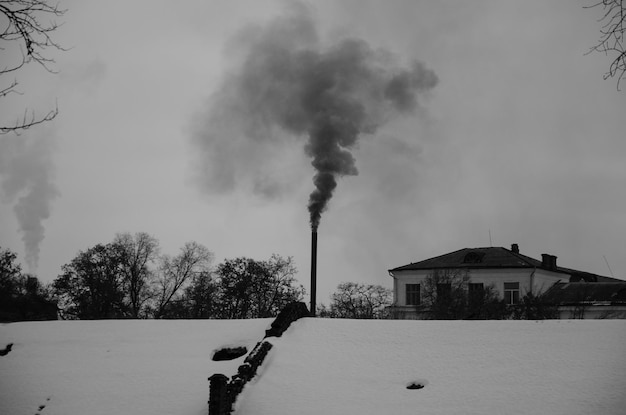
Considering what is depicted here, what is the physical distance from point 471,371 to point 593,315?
74.9 feet

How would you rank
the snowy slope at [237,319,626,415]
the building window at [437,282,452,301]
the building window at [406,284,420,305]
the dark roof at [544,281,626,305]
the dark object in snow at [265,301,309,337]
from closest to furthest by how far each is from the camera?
the snowy slope at [237,319,626,415] → the dark object in snow at [265,301,309,337] → the building window at [437,282,452,301] → the dark roof at [544,281,626,305] → the building window at [406,284,420,305]

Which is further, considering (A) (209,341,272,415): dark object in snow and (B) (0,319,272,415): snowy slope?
(B) (0,319,272,415): snowy slope

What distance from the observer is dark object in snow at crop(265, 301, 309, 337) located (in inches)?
968

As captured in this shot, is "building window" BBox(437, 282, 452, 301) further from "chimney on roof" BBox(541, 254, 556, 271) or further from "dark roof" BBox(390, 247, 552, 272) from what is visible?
"chimney on roof" BBox(541, 254, 556, 271)

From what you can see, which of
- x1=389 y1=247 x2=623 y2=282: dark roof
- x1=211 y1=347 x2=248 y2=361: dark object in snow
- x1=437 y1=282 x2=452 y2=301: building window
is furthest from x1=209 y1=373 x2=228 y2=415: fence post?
x1=389 y1=247 x2=623 y2=282: dark roof

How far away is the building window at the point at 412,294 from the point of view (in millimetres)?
47469

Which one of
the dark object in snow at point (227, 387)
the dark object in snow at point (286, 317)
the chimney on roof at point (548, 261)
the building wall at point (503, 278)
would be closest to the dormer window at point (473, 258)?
the building wall at point (503, 278)

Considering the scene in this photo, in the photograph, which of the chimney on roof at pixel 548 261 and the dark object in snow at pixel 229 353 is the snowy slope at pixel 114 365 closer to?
the dark object in snow at pixel 229 353

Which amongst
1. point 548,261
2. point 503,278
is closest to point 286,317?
point 503,278

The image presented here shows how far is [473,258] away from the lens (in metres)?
46.8

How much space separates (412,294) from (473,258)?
5.40 metres

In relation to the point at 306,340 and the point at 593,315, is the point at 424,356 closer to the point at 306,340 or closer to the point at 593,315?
the point at 306,340

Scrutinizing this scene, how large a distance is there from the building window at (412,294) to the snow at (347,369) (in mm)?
22407

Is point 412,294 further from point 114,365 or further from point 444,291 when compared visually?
point 114,365
